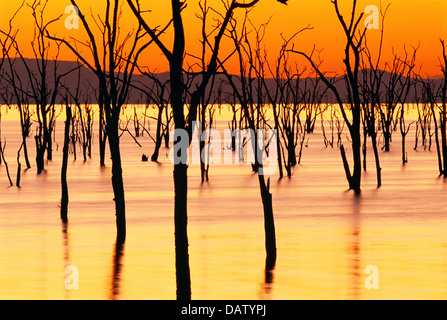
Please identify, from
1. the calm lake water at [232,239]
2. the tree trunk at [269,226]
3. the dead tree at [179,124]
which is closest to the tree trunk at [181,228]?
the dead tree at [179,124]

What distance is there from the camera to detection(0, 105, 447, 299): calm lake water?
834cm

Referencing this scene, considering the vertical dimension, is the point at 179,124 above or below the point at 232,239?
above

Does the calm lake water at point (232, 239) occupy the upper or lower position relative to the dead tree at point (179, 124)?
lower

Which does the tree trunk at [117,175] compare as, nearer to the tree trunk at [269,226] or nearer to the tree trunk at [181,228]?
the tree trunk at [269,226]

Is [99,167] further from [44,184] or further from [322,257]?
[322,257]

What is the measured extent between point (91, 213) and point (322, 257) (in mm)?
4991

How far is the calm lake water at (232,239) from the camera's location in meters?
8.34

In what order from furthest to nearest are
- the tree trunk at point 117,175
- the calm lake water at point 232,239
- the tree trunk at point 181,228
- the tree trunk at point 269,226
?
the tree trunk at point 117,175, the tree trunk at point 269,226, the calm lake water at point 232,239, the tree trunk at point 181,228

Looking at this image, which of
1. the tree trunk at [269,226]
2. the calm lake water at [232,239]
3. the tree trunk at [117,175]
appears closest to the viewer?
the calm lake water at [232,239]

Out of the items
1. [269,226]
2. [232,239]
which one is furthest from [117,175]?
[269,226]

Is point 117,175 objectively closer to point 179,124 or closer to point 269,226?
point 269,226

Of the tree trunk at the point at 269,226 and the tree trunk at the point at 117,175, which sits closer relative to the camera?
the tree trunk at the point at 269,226

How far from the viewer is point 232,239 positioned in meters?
11.1

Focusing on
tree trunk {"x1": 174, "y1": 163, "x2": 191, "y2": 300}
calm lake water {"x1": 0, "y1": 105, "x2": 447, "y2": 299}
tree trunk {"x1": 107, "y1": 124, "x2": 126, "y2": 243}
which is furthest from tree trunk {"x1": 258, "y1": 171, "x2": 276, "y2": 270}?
tree trunk {"x1": 174, "y1": 163, "x2": 191, "y2": 300}
